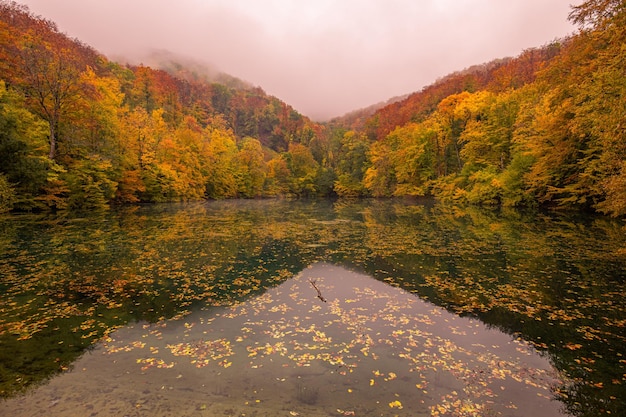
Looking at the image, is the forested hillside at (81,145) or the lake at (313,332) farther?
the forested hillside at (81,145)

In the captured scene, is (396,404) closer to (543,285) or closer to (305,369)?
(305,369)

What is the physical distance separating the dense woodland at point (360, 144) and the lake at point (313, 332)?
8.83m

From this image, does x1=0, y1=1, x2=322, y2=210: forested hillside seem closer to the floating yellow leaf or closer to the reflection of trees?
the reflection of trees

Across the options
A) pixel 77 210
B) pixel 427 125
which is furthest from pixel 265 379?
pixel 427 125

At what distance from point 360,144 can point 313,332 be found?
73718mm

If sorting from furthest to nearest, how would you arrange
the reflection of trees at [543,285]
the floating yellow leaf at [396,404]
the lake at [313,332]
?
the reflection of trees at [543,285], the lake at [313,332], the floating yellow leaf at [396,404]

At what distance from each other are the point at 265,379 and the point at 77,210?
35.7 meters

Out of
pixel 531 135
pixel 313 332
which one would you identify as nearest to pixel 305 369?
pixel 313 332

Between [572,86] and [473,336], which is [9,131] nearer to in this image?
[473,336]

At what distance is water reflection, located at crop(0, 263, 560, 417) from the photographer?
5090 mm

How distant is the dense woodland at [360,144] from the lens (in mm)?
18092

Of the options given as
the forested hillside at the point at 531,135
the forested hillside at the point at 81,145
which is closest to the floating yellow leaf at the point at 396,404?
the forested hillside at the point at 531,135

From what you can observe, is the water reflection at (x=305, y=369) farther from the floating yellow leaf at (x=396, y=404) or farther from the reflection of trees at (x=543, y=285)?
the reflection of trees at (x=543, y=285)

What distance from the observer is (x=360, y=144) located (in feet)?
257
